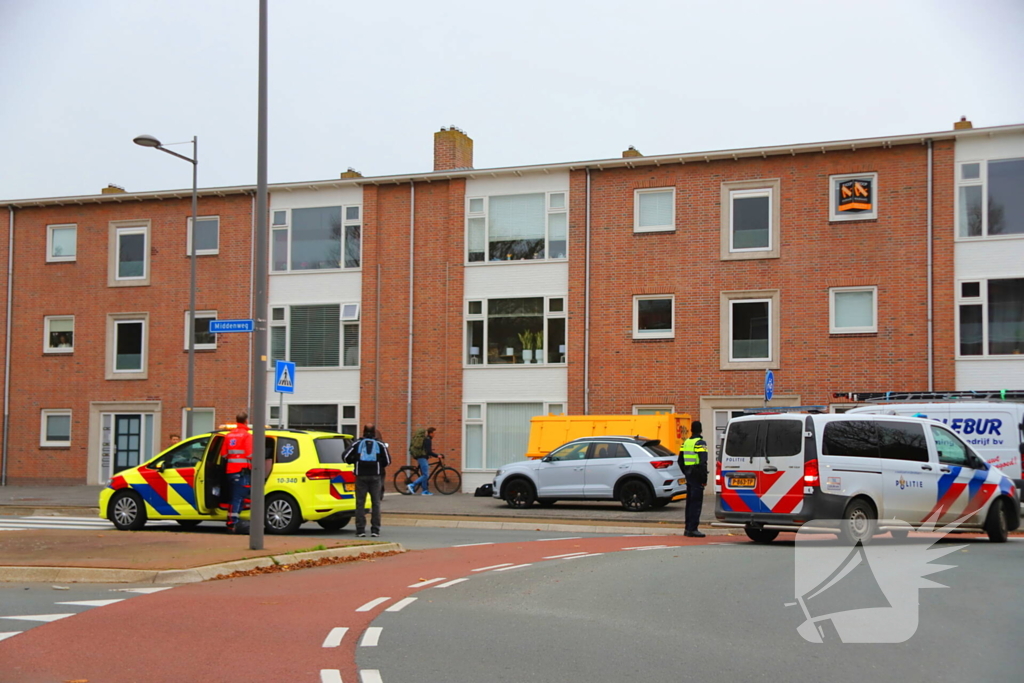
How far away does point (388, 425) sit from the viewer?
101ft

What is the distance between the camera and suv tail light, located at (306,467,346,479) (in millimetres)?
17328

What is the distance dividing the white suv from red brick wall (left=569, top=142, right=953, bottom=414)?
19.4 ft

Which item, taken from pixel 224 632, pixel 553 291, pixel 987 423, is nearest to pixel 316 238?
pixel 553 291

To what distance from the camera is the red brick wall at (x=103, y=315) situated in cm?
3253

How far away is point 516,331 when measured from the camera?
3030 centimetres

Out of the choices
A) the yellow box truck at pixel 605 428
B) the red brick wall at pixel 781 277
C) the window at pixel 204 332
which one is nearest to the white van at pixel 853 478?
the yellow box truck at pixel 605 428

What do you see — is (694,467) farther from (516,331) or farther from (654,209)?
(516,331)

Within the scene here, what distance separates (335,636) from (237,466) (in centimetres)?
855

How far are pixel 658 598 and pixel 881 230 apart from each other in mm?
19079

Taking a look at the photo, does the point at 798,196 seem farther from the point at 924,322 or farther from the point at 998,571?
the point at 998,571

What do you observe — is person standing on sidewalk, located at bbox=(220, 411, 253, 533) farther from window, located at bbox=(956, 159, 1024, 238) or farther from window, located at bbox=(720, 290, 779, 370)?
window, located at bbox=(956, 159, 1024, 238)

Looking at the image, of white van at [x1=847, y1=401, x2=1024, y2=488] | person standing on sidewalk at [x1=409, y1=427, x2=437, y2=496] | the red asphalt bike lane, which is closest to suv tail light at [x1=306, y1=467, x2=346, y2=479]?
the red asphalt bike lane

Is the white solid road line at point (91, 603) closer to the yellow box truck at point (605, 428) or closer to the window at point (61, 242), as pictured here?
the yellow box truck at point (605, 428)

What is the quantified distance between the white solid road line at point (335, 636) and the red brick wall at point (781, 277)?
20.3 m
